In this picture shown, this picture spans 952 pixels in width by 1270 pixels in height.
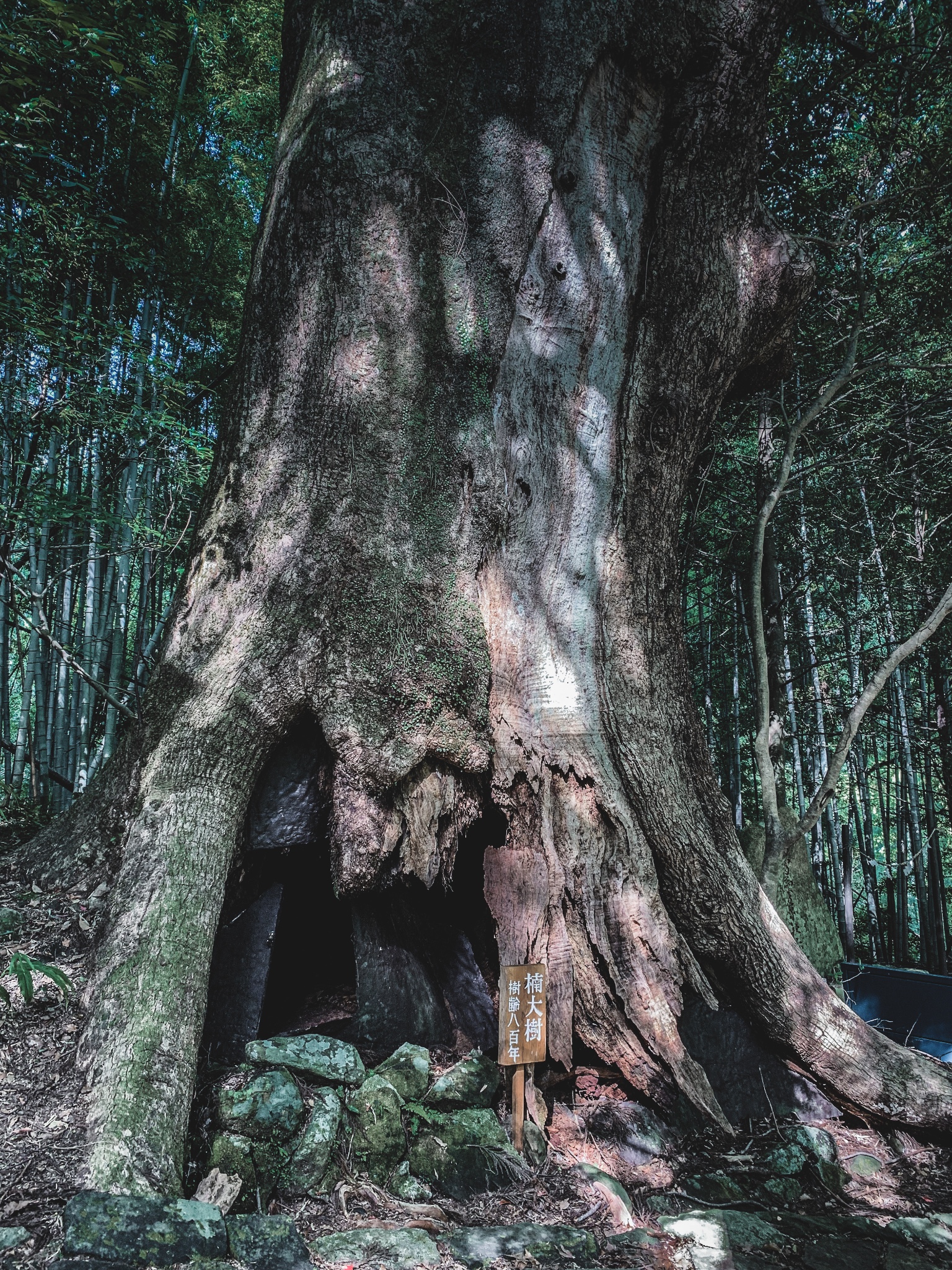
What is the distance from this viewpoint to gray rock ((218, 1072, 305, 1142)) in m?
2.06

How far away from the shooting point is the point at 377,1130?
2.18 meters

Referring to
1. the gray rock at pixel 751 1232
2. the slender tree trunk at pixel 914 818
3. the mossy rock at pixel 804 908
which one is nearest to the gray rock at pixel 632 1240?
the gray rock at pixel 751 1232

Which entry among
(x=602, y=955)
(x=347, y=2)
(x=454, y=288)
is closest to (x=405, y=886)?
(x=602, y=955)

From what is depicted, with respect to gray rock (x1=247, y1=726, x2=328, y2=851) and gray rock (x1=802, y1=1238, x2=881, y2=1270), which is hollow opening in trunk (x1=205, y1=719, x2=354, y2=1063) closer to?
gray rock (x1=247, y1=726, x2=328, y2=851)

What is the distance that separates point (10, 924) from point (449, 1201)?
1596 mm

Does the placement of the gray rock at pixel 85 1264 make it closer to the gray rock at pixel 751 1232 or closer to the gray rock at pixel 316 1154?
the gray rock at pixel 316 1154

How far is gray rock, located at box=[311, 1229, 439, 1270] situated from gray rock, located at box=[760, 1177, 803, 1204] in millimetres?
1204

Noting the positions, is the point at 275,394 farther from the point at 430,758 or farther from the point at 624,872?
the point at 624,872

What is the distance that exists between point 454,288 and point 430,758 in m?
1.77

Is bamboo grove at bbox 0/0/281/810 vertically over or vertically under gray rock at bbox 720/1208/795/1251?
over

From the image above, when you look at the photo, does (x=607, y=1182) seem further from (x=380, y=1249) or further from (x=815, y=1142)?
(x=815, y=1142)

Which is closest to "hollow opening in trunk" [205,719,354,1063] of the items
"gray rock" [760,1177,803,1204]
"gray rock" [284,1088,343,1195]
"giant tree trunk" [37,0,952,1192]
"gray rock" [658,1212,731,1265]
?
"giant tree trunk" [37,0,952,1192]

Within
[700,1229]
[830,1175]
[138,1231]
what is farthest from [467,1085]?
[830,1175]

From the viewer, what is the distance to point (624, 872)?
8.92 feet
